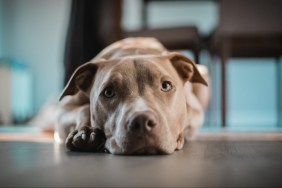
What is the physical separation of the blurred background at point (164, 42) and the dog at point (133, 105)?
163cm

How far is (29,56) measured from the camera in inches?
266

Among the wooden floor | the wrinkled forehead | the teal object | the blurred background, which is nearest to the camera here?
the wooden floor

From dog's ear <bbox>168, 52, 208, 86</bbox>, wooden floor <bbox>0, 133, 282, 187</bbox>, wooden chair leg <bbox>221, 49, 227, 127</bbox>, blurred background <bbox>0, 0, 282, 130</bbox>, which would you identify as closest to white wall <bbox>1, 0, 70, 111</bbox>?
blurred background <bbox>0, 0, 282, 130</bbox>

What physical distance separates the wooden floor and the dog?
7cm

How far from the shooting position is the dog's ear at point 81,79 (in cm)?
196

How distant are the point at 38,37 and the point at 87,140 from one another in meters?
5.36

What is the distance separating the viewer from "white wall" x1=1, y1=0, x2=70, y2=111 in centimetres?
671

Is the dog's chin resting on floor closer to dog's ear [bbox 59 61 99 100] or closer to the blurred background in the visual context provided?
dog's ear [bbox 59 61 99 100]

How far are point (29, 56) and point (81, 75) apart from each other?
197 inches

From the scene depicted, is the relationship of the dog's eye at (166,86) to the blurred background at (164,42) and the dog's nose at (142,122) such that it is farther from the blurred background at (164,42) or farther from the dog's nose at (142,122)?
the blurred background at (164,42)

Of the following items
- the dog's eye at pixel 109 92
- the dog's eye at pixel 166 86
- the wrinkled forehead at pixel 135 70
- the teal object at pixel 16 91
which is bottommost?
the teal object at pixel 16 91

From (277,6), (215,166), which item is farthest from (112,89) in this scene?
(277,6)

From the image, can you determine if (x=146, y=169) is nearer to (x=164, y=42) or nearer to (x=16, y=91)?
(x=164, y=42)

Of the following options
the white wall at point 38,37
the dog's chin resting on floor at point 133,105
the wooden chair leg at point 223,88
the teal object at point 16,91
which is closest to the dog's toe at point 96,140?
the dog's chin resting on floor at point 133,105
